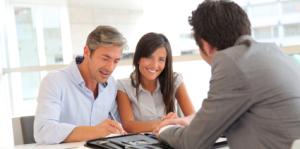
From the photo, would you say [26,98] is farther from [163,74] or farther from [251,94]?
[251,94]

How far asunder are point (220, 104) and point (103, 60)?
3.14ft

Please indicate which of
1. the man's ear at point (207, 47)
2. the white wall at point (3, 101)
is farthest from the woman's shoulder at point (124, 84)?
the white wall at point (3, 101)

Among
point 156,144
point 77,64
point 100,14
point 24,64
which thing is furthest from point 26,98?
point 156,144

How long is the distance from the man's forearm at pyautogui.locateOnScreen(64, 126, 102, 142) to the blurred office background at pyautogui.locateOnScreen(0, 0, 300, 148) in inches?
68.4

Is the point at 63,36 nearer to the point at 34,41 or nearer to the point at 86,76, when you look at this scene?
the point at 34,41

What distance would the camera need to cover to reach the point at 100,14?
365cm

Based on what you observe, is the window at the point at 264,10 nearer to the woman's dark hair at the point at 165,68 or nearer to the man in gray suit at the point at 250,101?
the woman's dark hair at the point at 165,68

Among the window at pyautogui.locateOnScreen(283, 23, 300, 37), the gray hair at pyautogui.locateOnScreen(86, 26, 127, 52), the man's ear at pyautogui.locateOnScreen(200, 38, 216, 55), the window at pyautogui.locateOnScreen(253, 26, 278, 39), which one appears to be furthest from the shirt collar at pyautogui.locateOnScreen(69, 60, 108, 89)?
the window at pyautogui.locateOnScreen(283, 23, 300, 37)

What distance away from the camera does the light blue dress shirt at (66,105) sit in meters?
1.69

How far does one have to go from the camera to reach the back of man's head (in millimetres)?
1171

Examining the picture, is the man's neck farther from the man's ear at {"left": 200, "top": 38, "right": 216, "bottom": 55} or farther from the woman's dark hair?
the man's ear at {"left": 200, "top": 38, "right": 216, "bottom": 55}

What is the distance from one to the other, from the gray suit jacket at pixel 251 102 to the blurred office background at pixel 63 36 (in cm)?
217

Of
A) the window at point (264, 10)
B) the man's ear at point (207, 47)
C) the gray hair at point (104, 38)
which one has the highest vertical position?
the window at point (264, 10)

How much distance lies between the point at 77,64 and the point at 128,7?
5.80ft
